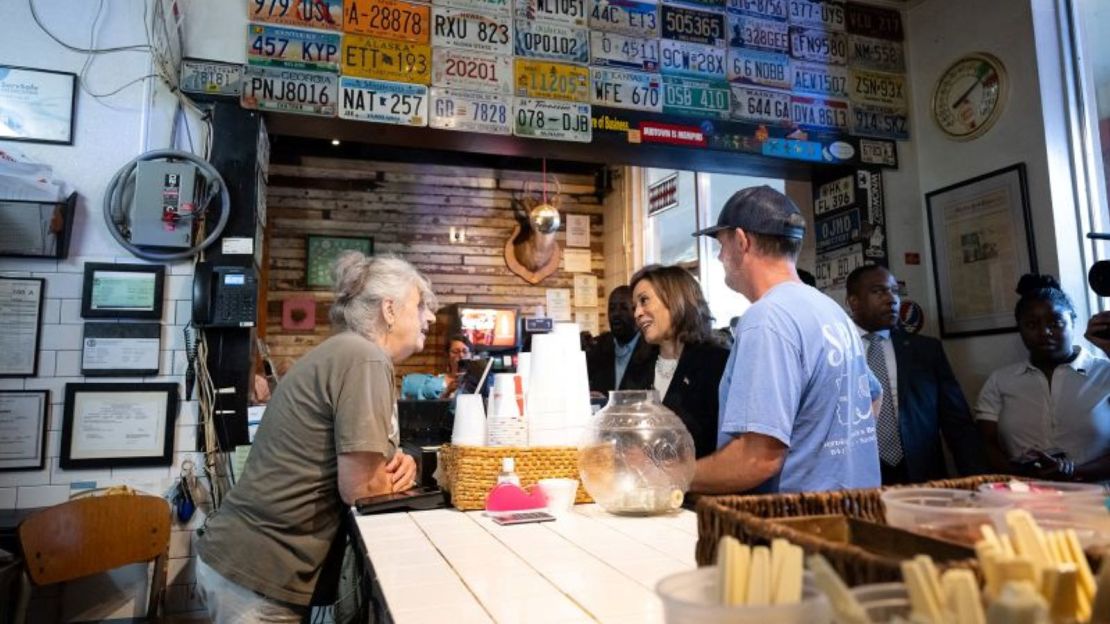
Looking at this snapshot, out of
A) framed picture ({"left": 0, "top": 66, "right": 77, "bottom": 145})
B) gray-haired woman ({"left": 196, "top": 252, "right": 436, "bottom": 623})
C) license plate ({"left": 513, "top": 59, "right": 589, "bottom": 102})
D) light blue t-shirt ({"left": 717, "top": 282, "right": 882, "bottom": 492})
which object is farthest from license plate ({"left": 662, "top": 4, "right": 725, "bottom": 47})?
framed picture ({"left": 0, "top": 66, "right": 77, "bottom": 145})

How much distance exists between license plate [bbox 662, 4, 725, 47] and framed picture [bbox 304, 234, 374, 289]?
13.7 ft

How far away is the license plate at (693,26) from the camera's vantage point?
13.6 ft

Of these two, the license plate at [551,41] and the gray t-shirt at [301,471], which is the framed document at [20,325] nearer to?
the gray t-shirt at [301,471]

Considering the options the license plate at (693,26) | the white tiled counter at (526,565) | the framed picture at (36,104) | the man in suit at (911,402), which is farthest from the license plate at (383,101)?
the man in suit at (911,402)

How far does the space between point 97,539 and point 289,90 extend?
7.36ft

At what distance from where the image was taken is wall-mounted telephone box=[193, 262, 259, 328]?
3307mm

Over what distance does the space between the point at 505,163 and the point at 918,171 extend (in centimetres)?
453

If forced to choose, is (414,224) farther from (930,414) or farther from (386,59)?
(930,414)

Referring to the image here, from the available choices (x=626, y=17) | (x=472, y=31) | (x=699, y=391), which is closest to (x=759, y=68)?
(x=626, y=17)

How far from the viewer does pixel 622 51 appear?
4.04 metres

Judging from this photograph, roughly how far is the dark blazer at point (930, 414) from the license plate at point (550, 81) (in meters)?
2.17

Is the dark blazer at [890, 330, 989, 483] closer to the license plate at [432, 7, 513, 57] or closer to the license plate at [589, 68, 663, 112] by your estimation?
the license plate at [589, 68, 663, 112]

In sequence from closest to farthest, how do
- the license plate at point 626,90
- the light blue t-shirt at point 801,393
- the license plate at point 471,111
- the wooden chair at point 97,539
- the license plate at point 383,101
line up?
the light blue t-shirt at point 801,393 → the wooden chair at point 97,539 → the license plate at point 383,101 → the license plate at point 471,111 → the license plate at point 626,90

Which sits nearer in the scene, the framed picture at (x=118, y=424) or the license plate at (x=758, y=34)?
the framed picture at (x=118, y=424)
